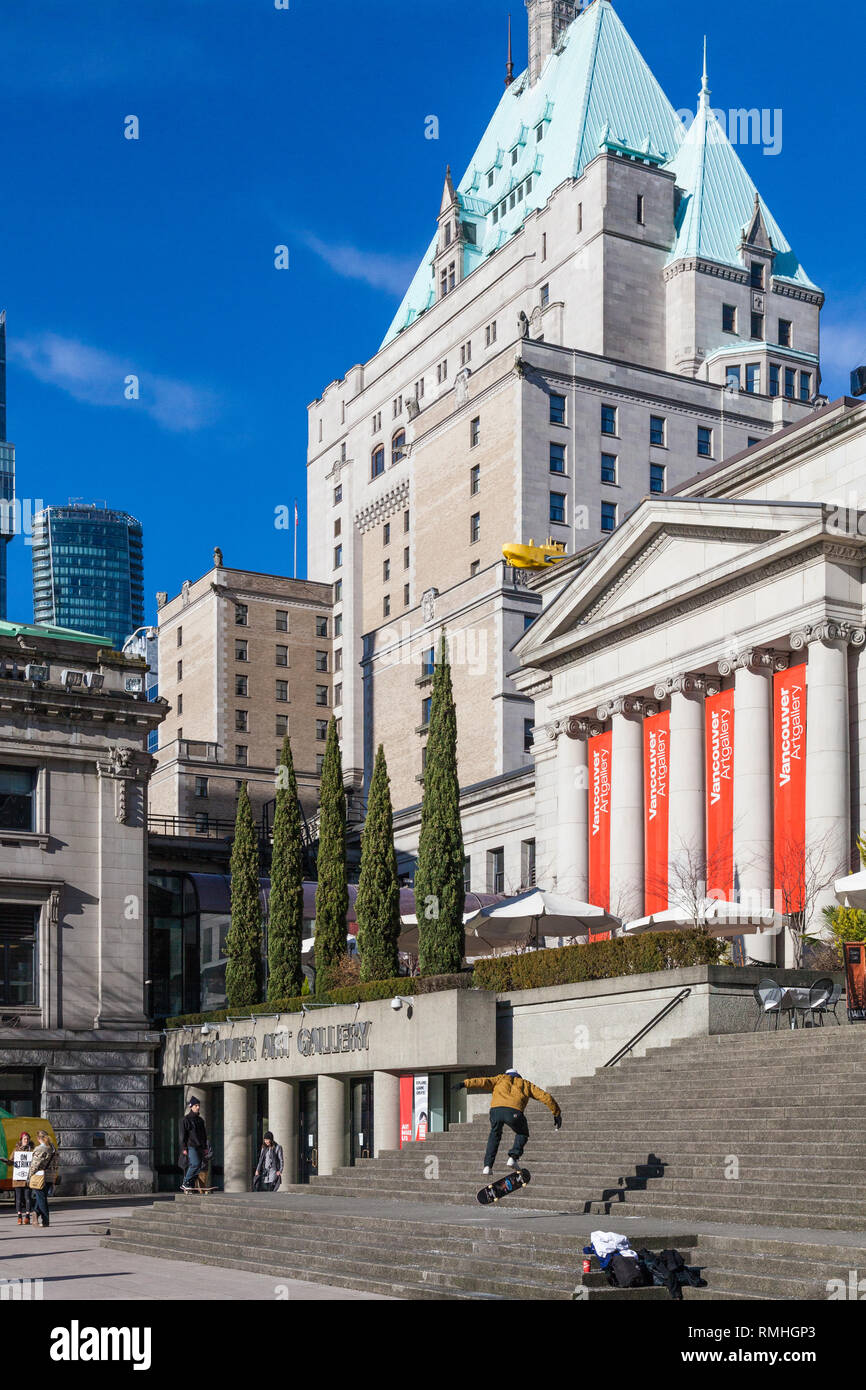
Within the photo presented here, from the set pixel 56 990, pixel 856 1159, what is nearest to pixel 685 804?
pixel 56 990

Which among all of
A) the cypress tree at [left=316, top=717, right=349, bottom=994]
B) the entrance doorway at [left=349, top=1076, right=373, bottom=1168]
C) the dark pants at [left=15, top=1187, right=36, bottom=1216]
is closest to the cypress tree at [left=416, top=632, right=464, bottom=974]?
the entrance doorway at [left=349, top=1076, right=373, bottom=1168]

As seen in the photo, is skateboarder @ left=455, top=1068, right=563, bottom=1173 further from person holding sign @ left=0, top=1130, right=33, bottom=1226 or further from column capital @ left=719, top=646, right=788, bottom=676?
column capital @ left=719, top=646, right=788, bottom=676

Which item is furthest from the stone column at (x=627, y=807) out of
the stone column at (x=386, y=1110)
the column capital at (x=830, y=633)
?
the stone column at (x=386, y=1110)

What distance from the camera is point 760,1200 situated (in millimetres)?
22000

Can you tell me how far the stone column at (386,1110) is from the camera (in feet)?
128

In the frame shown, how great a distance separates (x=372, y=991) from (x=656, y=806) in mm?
11550

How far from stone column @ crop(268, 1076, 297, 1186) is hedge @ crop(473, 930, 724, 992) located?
8993mm

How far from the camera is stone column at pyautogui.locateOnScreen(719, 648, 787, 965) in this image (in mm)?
42531

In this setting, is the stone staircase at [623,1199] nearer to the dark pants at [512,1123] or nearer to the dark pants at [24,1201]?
the dark pants at [512,1123]

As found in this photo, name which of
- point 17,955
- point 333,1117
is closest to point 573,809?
point 333,1117

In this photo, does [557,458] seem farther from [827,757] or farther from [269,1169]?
[269,1169]

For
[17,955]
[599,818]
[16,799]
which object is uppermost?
[16,799]

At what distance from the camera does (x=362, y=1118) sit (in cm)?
4225

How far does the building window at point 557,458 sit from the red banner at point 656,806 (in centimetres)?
4264
